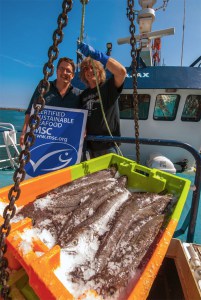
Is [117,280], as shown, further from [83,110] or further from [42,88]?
[83,110]

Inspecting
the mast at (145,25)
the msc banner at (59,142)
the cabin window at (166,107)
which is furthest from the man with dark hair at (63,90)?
the mast at (145,25)

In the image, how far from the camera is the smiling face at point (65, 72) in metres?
2.83

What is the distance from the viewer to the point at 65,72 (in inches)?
111

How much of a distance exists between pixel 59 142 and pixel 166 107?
5057 mm

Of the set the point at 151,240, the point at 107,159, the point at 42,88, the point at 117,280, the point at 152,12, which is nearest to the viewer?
the point at 42,88

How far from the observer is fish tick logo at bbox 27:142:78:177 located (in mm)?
2786

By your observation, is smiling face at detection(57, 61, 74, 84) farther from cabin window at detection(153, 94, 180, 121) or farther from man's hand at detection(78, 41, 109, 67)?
cabin window at detection(153, 94, 180, 121)

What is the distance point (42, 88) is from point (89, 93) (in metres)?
1.94

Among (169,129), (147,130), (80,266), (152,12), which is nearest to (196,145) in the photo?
(169,129)

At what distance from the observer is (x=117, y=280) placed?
1.12m

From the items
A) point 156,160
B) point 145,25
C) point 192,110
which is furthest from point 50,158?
point 145,25

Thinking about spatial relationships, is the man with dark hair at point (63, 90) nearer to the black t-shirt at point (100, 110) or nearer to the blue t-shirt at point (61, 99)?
the blue t-shirt at point (61, 99)

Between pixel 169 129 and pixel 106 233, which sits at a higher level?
pixel 169 129

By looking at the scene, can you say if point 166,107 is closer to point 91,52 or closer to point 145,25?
point 145,25
